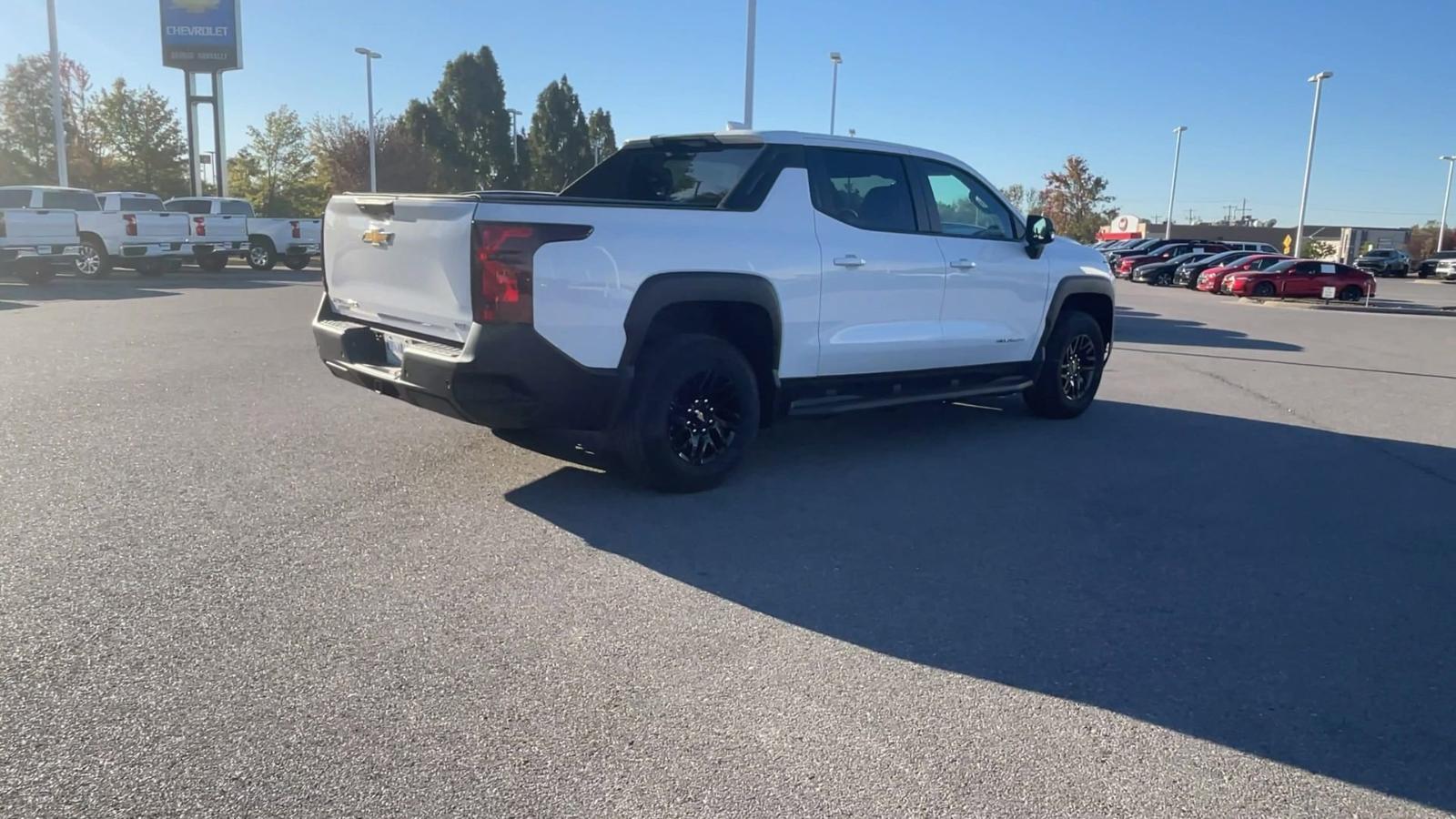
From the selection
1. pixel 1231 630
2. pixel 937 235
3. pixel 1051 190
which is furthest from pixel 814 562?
pixel 1051 190

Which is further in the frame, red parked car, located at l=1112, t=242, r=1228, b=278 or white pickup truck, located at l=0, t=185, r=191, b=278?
red parked car, located at l=1112, t=242, r=1228, b=278

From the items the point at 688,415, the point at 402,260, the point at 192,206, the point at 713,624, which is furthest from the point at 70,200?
the point at 713,624

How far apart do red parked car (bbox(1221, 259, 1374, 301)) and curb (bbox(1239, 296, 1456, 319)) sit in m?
1.03

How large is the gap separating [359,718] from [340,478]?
2.87 m

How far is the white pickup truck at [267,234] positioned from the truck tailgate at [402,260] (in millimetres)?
21242

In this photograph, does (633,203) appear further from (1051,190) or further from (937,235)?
(1051,190)

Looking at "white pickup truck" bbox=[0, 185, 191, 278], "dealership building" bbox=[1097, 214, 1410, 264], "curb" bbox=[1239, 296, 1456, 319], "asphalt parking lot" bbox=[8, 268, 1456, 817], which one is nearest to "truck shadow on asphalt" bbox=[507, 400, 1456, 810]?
"asphalt parking lot" bbox=[8, 268, 1456, 817]

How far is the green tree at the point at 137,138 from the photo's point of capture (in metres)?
44.4

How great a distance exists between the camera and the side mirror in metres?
7.44

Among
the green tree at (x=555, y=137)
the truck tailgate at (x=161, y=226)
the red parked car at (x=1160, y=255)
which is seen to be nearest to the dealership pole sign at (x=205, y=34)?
the truck tailgate at (x=161, y=226)

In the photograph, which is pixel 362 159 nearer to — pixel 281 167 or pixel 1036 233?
pixel 281 167

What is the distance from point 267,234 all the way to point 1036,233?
23498 mm

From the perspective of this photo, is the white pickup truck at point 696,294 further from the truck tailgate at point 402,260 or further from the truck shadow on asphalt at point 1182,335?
the truck shadow on asphalt at point 1182,335

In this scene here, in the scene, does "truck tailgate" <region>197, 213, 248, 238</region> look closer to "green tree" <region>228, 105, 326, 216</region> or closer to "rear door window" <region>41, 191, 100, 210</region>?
"rear door window" <region>41, 191, 100, 210</region>
